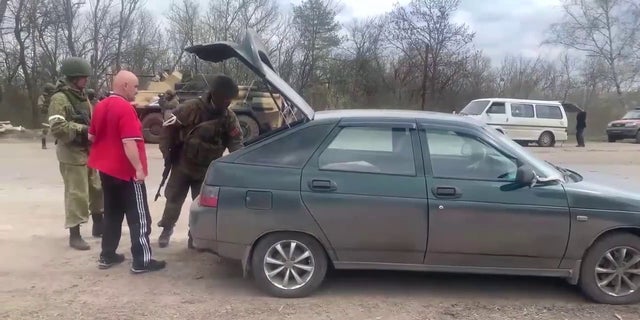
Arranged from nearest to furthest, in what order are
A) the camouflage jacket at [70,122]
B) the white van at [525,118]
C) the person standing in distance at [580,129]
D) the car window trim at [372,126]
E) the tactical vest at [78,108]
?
the car window trim at [372,126] → the camouflage jacket at [70,122] → the tactical vest at [78,108] → the white van at [525,118] → the person standing in distance at [580,129]

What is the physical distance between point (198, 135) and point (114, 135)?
803 mm

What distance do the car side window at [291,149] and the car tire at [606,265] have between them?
2.14 metres

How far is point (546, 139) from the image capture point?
22.9 m

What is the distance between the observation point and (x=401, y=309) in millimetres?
→ 4500

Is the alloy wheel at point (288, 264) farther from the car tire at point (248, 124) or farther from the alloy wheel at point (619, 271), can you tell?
the car tire at point (248, 124)

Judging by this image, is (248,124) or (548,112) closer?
(248,124)

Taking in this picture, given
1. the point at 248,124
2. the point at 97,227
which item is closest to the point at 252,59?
the point at 97,227

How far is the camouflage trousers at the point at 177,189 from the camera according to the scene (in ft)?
19.2

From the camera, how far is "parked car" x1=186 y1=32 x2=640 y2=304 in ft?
14.8

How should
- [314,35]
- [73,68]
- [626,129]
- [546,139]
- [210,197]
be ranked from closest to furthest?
[210,197] < [73,68] < [546,139] < [626,129] < [314,35]

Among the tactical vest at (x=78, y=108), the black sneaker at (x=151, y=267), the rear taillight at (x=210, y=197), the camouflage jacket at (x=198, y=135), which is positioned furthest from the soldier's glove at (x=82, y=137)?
Result: the rear taillight at (x=210, y=197)

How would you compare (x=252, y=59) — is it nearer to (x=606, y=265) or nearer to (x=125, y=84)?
(x=125, y=84)

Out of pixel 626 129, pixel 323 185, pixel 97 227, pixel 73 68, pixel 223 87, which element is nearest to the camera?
pixel 323 185

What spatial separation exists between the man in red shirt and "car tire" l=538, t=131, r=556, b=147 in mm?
19966
